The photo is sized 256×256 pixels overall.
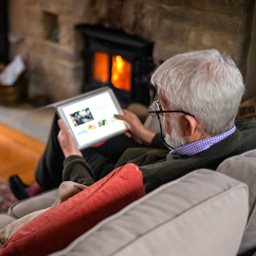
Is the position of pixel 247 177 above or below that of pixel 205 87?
below

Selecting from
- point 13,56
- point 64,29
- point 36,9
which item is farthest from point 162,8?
point 13,56

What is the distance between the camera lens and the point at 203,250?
3.86 feet

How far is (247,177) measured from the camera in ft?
4.41

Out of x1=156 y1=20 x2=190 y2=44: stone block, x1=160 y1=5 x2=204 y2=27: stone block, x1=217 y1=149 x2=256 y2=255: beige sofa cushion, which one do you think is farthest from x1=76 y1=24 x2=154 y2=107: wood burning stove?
x1=217 y1=149 x2=256 y2=255: beige sofa cushion

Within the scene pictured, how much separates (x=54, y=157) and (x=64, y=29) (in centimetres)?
145

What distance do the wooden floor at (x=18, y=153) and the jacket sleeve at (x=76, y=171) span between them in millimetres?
1040

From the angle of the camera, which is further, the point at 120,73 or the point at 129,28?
the point at 120,73

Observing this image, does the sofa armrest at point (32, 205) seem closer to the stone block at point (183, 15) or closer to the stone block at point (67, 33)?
the stone block at point (183, 15)

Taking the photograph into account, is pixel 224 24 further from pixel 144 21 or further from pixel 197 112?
pixel 197 112

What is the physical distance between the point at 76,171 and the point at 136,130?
42 cm

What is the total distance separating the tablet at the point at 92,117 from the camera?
217cm

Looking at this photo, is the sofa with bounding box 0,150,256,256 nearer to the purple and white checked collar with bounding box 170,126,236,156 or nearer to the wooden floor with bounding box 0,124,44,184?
the purple and white checked collar with bounding box 170,126,236,156

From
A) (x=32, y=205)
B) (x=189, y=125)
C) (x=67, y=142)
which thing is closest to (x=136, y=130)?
(x=67, y=142)

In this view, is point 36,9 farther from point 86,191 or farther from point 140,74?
point 86,191
